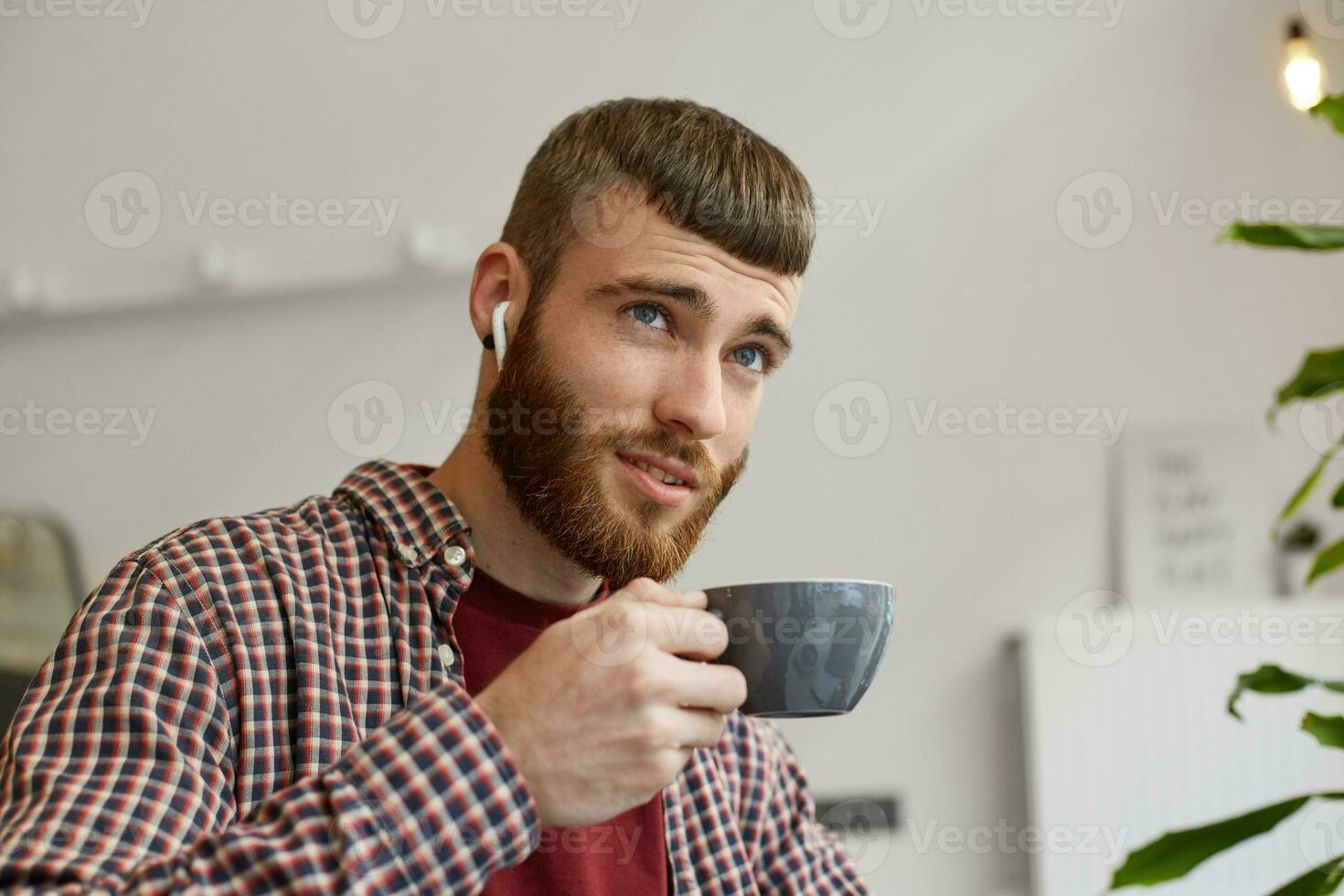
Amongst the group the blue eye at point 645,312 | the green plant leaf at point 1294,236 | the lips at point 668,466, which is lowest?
the lips at point 668,466

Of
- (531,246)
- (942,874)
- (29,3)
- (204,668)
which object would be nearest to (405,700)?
(204,668)

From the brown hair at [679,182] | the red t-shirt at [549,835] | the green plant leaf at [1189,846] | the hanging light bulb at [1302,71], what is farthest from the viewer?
the hanging light bulb at [1302,71]

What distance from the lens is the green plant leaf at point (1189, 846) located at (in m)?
0.81

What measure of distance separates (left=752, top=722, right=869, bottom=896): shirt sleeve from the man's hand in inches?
19.9

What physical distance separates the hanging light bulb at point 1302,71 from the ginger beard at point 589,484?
187 centimetres

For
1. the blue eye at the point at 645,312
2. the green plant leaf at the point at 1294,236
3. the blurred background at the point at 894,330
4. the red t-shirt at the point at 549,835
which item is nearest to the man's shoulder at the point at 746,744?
the red t-shirt at the point at 549,835

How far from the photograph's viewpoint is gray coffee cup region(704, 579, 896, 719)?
739 mm

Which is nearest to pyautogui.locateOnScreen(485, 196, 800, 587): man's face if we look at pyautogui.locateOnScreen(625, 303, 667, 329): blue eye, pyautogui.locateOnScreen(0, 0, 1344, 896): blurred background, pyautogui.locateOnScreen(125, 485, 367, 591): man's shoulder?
pyautogui.locateOnScreen(625, 303, 667, 329): blue eye

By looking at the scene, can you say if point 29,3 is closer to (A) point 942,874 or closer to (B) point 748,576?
(B) point 748,576

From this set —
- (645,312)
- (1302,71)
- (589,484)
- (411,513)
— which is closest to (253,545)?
(411,513)

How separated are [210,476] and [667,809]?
4.22 feet

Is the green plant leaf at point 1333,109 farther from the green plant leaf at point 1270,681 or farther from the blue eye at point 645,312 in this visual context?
the blue eye at point 645,312

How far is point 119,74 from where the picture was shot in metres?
2.08

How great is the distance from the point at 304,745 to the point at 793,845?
51 centimetres
